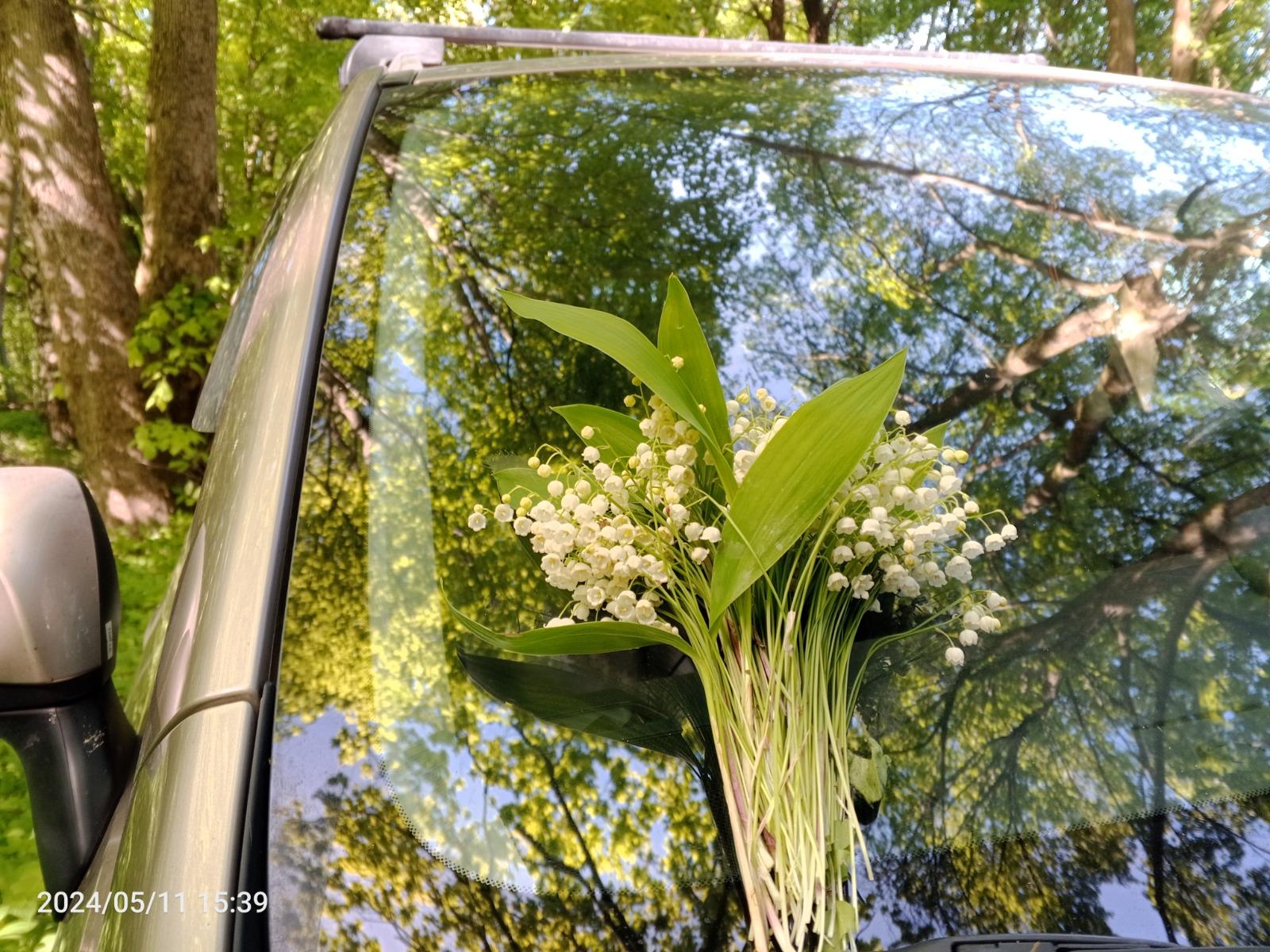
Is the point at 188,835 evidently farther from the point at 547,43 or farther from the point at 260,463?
the point at 547,43

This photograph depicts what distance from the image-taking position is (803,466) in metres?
0.92

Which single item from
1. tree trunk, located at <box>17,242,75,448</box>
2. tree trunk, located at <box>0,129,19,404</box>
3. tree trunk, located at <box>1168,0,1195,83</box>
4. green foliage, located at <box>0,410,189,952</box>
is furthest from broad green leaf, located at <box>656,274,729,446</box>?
tree trunk, located at <box>1168,0,1195,83</box>

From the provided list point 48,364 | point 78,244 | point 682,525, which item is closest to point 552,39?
point 682,525

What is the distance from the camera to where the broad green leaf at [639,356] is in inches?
37.1

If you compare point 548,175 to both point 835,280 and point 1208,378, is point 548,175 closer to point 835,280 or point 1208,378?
point 835,280

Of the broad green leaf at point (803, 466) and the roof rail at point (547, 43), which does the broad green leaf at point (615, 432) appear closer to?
the broad green leaf at point (803, 466)

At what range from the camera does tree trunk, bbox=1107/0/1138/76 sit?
9.12 metres

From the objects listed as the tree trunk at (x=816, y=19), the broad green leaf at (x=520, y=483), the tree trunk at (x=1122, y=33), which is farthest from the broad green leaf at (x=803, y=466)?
the tree trunk at (x=816, y=19)

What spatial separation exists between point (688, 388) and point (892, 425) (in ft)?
1.13

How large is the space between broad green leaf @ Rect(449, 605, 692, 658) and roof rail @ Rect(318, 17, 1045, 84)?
1.75m

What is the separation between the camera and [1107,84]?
198 cm

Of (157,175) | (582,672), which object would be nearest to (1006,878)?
(582,672)

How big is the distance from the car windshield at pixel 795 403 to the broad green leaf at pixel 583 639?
0.06 meters

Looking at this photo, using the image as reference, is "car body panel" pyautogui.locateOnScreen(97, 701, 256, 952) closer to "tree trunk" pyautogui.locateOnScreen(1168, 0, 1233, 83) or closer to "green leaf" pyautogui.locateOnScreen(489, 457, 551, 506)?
"green leaf" pyautogui.locateOnScreen(489, 457, 551, 506)
